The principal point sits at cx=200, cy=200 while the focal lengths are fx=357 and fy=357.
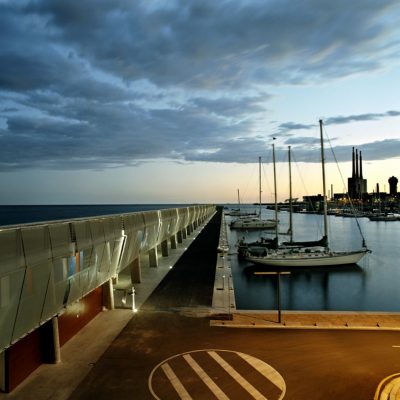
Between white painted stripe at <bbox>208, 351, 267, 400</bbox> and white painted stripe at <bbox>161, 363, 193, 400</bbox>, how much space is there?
7.87 ft

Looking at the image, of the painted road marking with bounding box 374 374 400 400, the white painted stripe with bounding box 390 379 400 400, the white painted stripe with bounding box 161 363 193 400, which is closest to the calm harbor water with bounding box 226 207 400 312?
the white painted stripe with bounding box 161 363 193 400

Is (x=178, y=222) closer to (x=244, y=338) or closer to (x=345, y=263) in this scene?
(x=345, y=263)

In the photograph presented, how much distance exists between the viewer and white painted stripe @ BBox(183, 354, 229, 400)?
1470 cm

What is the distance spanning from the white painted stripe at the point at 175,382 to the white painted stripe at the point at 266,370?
12.5ft

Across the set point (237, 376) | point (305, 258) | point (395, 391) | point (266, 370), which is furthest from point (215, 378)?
point (305, 258)

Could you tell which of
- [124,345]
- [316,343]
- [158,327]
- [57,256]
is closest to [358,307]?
[316,343]

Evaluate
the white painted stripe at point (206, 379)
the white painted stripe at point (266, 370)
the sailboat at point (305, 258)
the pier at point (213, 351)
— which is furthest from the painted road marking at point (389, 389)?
the sailboat at point (305, 258)

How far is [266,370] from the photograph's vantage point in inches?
661

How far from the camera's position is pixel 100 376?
16500mm

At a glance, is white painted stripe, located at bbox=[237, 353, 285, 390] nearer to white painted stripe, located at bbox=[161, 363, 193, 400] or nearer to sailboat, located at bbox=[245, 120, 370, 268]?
white painted stripe, located at bbox=[161, 363, 193, 400]

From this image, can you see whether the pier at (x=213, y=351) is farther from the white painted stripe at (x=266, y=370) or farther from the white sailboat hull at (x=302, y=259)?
the white sailboat hull at (x=302, y=259)

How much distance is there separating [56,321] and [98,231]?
579 centimetres

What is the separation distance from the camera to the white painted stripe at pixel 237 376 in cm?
1476

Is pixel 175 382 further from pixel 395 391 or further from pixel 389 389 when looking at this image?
pixel 395 391
